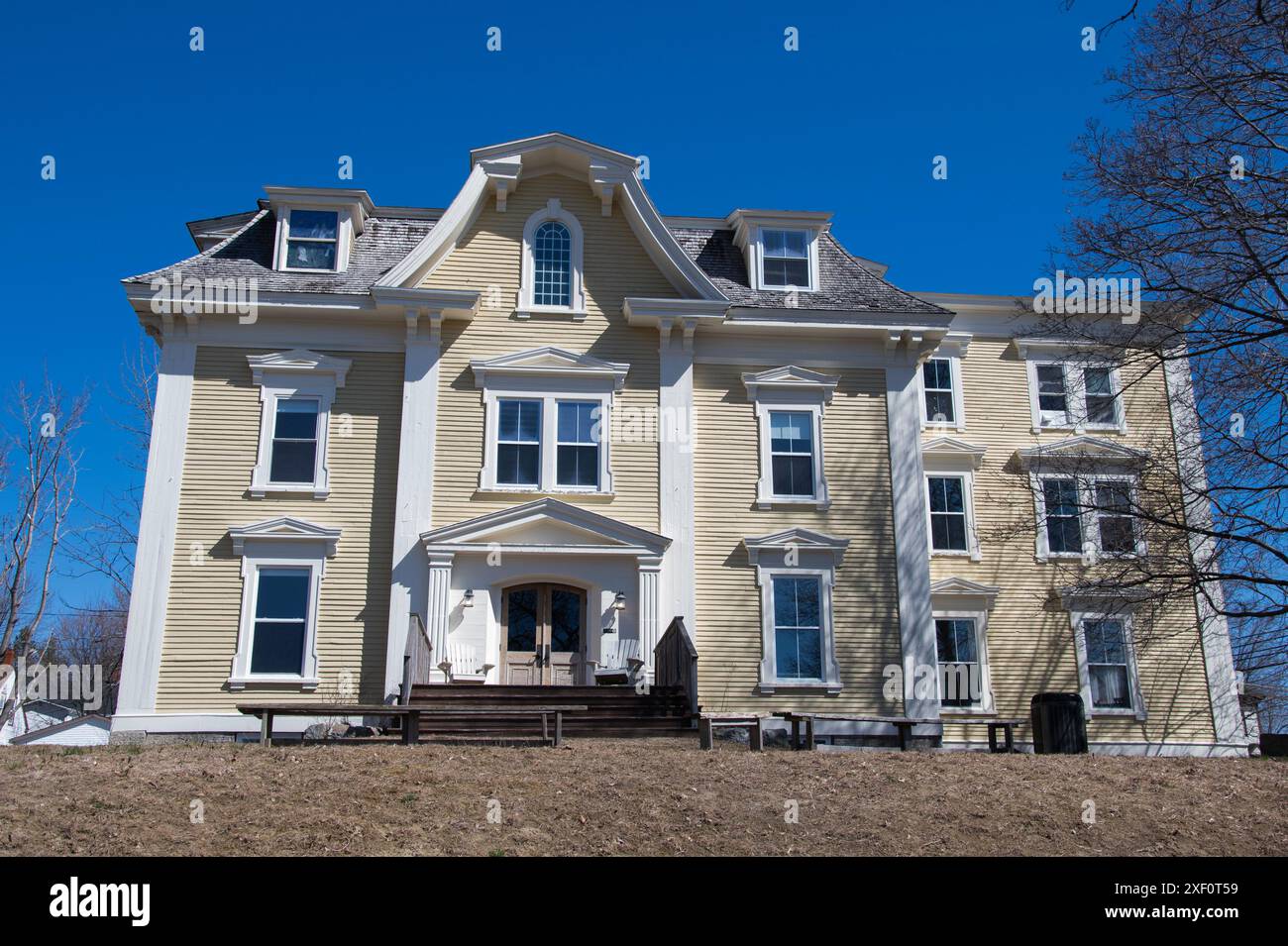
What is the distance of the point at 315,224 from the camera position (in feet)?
69.3

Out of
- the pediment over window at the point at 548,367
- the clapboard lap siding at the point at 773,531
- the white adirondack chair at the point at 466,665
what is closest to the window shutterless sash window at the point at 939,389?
the clapboard lap siding at the point at 773,531

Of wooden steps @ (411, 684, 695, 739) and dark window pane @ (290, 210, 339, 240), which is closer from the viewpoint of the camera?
wooden steps @ (411, 684, 695, 739)

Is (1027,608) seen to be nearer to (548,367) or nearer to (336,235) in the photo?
(548,367)

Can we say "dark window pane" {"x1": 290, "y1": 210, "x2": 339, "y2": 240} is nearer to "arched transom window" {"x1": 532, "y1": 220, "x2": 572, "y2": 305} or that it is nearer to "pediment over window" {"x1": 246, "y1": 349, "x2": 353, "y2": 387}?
"pediment over window" {"x1": 246, "y1": 349, "x2": 353, "y2": 387}

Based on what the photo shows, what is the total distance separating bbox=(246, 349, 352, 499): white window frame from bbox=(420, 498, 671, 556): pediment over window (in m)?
2.62

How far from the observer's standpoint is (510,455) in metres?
19.9

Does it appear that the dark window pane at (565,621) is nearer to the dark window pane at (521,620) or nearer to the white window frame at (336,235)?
the dark window pane at (521,620)

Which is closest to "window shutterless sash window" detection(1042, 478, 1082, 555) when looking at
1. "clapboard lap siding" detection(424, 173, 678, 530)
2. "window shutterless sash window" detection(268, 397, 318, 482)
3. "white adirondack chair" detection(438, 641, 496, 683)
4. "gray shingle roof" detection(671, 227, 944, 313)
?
"gray shingle roof" detection(671, 227, 944, 313)

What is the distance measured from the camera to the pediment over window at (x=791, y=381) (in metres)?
20.7

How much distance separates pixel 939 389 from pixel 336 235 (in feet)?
41.8

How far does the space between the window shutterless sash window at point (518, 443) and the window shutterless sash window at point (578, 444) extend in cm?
39

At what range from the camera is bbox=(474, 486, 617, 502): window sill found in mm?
19438

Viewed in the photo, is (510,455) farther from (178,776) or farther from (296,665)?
(178,776)
